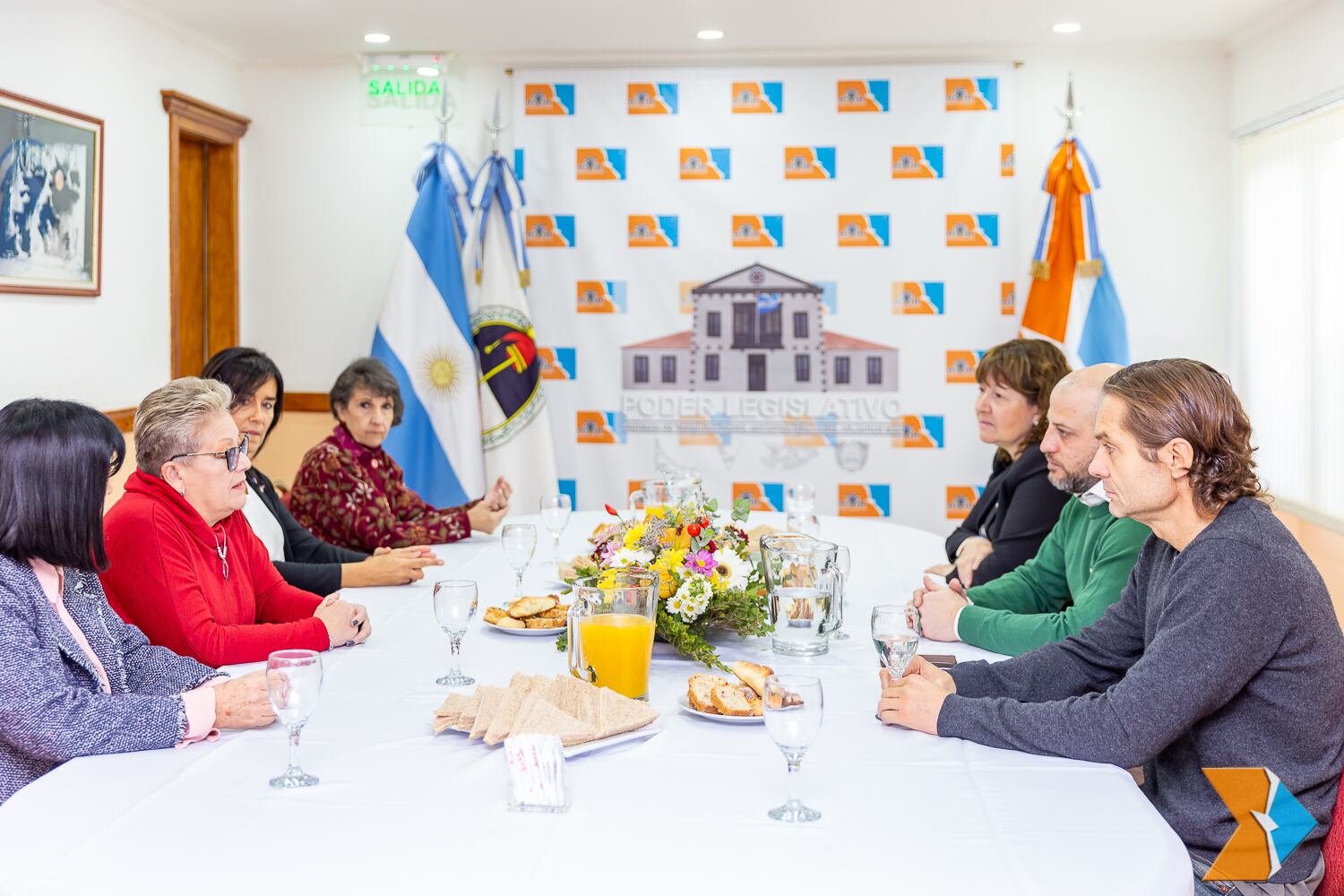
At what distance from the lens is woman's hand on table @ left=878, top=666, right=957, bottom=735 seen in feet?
5.00

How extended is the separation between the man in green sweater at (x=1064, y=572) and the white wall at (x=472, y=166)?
110 inches

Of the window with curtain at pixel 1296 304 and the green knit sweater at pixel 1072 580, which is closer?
the green knit sweater at pixel 1072 580

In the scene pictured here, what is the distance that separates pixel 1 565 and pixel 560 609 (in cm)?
90

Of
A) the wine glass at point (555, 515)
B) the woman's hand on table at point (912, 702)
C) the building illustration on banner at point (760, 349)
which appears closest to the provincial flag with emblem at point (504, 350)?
the building illustration on banner at point (760, 349)

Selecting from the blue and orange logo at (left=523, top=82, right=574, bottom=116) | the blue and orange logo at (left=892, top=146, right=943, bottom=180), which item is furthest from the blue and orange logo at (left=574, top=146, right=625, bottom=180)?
the blue and orange logo at (left=892, top=146, right=943, bottom=180)

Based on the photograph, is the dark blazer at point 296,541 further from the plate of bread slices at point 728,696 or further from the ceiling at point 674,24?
the ceiling at point 674,24

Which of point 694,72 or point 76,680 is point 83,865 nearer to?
point 76,680

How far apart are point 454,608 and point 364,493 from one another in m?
1.43

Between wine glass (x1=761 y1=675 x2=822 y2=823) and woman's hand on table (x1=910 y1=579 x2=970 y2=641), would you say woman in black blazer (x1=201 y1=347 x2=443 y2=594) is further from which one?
wine glass (x1=761 y1=675 x2=822 y2=823)

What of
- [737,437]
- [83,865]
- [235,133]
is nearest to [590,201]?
[737,437]

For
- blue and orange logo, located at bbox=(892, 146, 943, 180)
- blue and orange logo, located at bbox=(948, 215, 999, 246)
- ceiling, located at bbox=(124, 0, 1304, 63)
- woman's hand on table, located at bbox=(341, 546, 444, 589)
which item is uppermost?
ceiling, located at bbox=(124, 0, 1304, 63)

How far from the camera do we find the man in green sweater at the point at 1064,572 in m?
1.92

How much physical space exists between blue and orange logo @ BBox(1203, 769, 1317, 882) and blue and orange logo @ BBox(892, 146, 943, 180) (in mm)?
3641

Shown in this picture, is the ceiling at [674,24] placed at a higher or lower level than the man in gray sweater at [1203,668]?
higher
